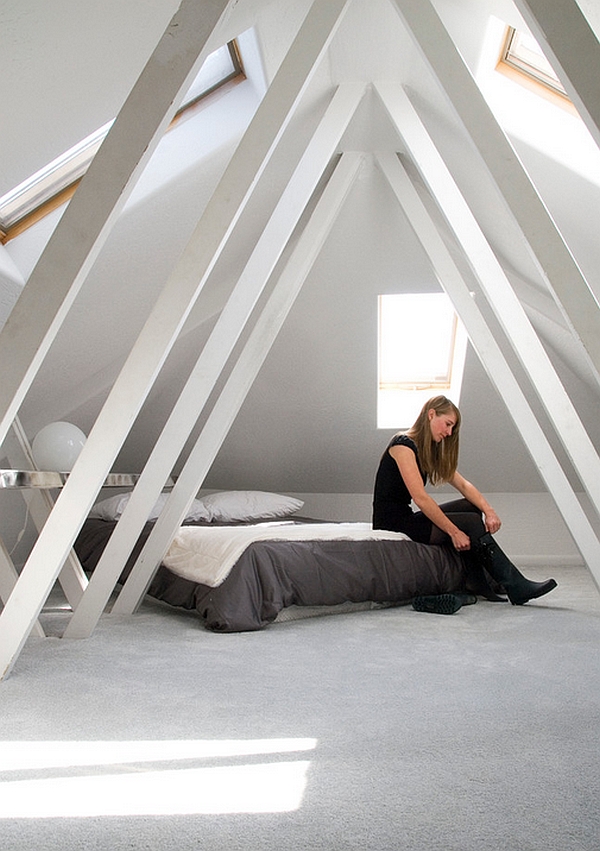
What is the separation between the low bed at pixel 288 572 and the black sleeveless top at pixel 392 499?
16 centimetres

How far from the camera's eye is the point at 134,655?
8.80 ft

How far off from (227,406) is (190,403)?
1.20 ft

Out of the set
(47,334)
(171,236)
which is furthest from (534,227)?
(171,236)

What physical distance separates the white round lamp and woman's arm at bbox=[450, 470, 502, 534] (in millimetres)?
1911

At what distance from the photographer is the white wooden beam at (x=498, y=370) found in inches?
143

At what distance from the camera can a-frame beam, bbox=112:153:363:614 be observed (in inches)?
138

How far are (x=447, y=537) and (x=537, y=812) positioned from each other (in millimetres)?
2595

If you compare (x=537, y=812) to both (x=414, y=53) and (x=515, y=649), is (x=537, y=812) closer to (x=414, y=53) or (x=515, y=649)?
(x=515, y=649)

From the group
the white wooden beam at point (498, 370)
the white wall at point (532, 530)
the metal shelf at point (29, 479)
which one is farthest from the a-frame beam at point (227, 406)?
the white wall at point (532, 530)

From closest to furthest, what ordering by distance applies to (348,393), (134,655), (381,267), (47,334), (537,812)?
1. (537,812)
2. (47,334)
3. (134,655)
4. (381,267)
5. (348,393)

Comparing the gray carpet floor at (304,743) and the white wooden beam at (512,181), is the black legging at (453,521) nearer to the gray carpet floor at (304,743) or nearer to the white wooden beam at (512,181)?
the gray carpet floor at (304,743)

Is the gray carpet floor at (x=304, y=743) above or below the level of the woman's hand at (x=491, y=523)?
above

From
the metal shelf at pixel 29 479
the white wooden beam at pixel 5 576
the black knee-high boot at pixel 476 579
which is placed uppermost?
the metal shelf at pixel 29 479

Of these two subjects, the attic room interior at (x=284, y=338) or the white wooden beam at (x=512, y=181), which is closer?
the attic room interior at (x=284, y=338)
